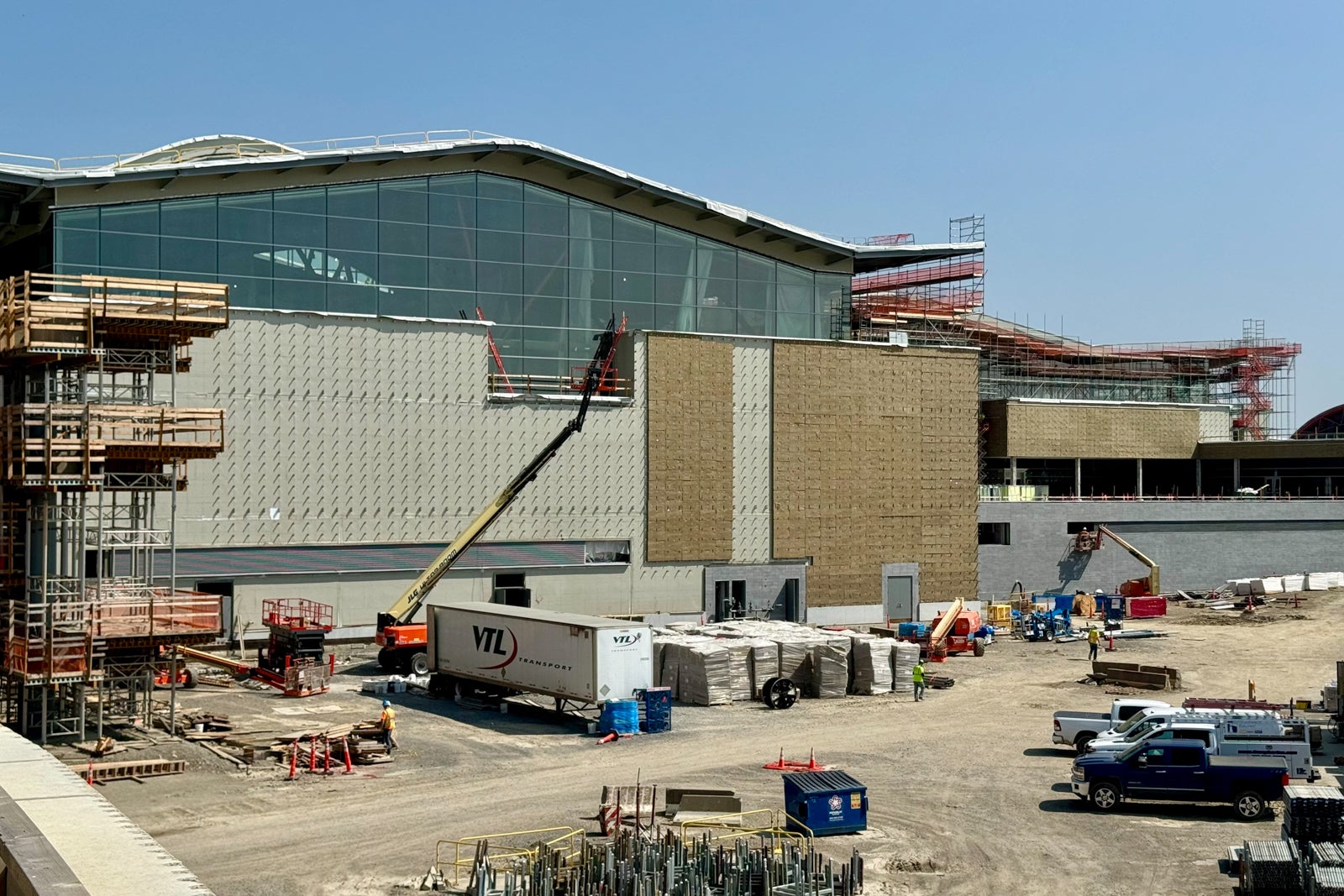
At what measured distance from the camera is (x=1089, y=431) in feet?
286

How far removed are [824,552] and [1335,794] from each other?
3917 cm

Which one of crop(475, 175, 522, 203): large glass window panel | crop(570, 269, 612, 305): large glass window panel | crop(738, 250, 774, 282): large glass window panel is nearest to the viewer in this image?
crop(475, 175, 522, 203): large glass window panel

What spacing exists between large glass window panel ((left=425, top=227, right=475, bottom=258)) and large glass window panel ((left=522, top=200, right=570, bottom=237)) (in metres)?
2.64

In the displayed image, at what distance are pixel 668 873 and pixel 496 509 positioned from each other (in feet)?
108

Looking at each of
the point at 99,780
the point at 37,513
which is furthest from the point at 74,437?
the point at 99,780

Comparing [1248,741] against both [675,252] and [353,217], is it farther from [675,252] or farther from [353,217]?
[353,217]

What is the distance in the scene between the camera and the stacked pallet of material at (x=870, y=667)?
46.2m

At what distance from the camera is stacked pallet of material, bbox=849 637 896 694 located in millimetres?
46156

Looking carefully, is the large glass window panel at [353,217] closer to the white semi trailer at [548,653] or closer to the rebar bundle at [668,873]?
the white semi trailer at [548,653]

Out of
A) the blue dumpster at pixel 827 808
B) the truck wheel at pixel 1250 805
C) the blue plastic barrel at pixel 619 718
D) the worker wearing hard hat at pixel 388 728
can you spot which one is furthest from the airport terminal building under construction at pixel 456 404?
the truck wheel at pixel 1250 805

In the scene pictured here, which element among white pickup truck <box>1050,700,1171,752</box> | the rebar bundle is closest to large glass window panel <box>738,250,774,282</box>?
white pickup truck <box>1050,700,1171,752</box>

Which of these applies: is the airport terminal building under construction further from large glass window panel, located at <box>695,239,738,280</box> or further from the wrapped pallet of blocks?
the wrapped pallet of blocks

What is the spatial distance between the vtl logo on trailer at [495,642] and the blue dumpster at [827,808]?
14573mm

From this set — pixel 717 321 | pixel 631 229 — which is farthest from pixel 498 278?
pixel 717 321
